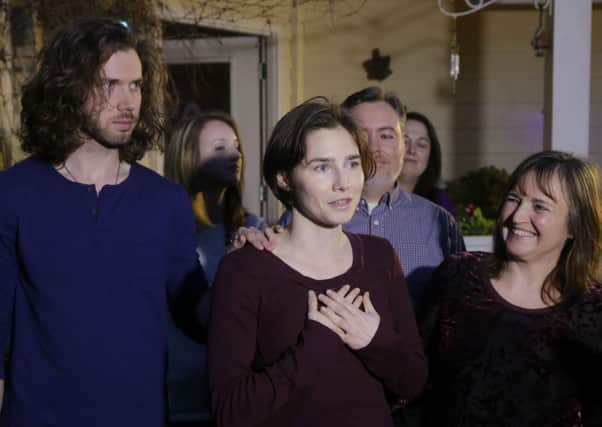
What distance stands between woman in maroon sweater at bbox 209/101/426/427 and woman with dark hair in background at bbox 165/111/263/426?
1.19 meters

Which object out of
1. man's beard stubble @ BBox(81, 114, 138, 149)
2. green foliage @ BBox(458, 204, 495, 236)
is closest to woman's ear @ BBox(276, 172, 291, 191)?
man's beard stubble @ BBox(81, 114, 138, 149)

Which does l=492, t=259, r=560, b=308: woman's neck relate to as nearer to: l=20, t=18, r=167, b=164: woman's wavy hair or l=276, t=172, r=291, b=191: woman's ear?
l=276, t=172, r=291, b=191: woman's ear

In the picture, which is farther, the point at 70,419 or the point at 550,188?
the point at 550,188

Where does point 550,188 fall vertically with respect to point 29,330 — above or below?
above

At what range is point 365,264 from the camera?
6.16ft

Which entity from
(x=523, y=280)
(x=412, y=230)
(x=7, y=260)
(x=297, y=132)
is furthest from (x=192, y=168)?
(x=523, y=280)

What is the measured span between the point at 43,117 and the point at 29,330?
0.57 metres

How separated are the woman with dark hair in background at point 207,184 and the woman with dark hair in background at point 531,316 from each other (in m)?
1.13

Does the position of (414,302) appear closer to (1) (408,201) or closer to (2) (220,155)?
(1) (408,201)

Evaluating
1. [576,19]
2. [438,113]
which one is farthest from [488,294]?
[438,113]

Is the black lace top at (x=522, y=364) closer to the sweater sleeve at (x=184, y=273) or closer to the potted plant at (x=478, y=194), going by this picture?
the sweater sleeve at (x=184, y=273)

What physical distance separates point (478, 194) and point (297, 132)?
4913mm

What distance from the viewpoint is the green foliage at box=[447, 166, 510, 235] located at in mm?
6176

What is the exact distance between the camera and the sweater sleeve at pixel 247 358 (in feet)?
5.46
